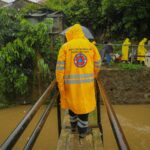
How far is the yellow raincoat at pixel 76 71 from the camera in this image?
3703 millimetres

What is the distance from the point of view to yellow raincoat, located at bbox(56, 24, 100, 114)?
3.70m

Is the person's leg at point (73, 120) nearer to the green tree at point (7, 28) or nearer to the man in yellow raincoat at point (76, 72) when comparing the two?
the man in yellow raincoat at point (76, 72)

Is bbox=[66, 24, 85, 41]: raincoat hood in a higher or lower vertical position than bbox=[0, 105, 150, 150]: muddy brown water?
higher

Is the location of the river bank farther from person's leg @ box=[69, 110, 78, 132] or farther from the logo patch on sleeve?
the logo patch on sleeve

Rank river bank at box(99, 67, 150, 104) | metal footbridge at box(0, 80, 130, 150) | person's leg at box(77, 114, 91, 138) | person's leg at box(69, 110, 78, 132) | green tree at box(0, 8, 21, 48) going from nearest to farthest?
metal footbridge at box(0, 80, 130, 150), person's leg at box(77, 114, 91, 138), person's leg at box(69, 110, 78, 132), green tree at box(0, 8, 21, 48), river bank at box(99, 67, 150, 104)

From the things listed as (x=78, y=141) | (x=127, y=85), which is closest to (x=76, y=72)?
(x=78, y=141)

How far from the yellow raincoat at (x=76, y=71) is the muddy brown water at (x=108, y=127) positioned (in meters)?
4.12

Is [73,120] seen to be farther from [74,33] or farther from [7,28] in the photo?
[7,28]

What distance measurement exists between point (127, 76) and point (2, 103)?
176 inches

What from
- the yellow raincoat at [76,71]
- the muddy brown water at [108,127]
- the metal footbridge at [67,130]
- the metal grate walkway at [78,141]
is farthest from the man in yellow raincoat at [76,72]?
the muddy brown water at [108,127]

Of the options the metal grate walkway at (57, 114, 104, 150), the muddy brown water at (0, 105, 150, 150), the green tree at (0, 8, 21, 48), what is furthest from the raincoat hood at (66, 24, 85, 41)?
the green tree at (0, 8, 21, 48)

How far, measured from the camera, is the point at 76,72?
372cm

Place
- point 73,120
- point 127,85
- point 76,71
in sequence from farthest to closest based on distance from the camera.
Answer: point 127,85, point 73,120, point 76,71

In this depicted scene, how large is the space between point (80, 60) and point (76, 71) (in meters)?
0.13
